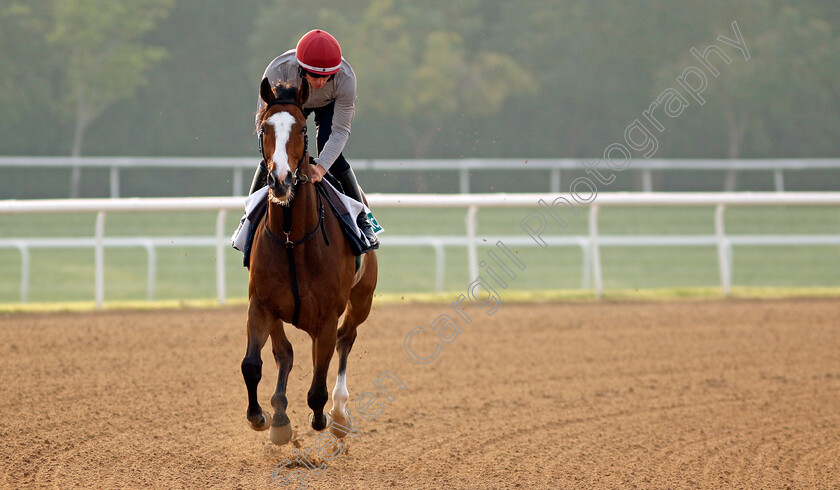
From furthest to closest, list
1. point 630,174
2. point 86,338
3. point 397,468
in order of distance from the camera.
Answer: point 630,174
point 86,338
point 397,468

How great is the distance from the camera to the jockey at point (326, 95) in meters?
4.94

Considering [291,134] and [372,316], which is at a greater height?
[291,134]

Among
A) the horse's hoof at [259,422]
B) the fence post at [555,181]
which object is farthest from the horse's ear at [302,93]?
the fence post at [555,181]

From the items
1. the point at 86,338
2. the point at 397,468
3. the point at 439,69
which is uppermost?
the point at 439,69

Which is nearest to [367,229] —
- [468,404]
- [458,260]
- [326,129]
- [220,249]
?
[326,129]

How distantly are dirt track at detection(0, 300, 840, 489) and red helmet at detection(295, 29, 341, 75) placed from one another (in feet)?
7.04

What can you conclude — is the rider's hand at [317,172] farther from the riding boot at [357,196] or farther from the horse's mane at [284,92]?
the riding boot at [357,196]

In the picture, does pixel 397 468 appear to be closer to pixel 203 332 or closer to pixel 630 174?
pixel 203 332

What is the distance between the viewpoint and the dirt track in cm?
503

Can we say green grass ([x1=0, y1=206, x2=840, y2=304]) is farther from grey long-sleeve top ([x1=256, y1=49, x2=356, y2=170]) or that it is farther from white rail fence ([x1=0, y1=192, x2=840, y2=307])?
grey long-sleeve top ([x1=256, y1=49, x2=356, y2=170])

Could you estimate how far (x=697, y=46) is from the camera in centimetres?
3238

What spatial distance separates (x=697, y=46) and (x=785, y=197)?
2201 centimetres

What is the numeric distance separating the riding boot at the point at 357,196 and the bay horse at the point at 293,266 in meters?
0.30

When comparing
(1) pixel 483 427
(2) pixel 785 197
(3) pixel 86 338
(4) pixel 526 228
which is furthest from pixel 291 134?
(4) pixel 526 228
